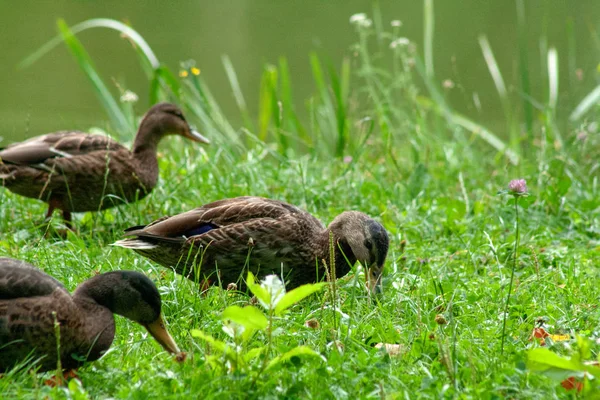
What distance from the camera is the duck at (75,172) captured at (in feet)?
20.7

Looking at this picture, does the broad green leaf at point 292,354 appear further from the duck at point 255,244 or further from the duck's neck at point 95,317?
the duck at point 255,244

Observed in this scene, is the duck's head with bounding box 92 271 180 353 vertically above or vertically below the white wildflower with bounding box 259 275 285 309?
below

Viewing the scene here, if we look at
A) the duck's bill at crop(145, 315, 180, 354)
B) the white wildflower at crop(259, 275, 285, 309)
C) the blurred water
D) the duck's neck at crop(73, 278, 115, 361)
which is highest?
the white wildflower at crop(259, 275, 285, 309)

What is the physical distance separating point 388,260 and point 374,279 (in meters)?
0.61

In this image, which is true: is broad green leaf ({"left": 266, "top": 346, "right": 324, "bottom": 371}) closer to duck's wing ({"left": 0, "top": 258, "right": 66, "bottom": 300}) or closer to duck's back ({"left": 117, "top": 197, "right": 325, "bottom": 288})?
duck's wing ({"left": 0, "top": 258, "right": 66, "bottom": 300})

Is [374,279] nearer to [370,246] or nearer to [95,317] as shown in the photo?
[370,246]

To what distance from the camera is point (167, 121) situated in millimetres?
7000

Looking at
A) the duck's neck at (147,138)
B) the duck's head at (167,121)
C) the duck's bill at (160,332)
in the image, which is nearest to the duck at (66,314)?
the duck's bill at (160,332)

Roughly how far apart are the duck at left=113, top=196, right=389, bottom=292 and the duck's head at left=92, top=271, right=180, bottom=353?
1.17 metres

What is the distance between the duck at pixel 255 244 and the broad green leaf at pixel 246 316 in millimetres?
1685

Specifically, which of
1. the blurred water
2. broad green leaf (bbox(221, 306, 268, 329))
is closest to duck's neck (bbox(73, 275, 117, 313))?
broad green leaf (bbox(221, 306, 268, 329))

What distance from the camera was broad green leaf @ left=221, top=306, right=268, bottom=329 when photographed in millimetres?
3232

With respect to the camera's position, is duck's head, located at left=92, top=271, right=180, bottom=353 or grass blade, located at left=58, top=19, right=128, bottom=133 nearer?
duck's head, located at left=92, top=271, right=180, bottom=353

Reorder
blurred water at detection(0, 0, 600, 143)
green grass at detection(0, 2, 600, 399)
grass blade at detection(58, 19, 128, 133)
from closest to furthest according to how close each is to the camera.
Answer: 1. green grass at detection(0, 2, 600, 399)
2. grass blade at detection(58, 19, 128, 133)
3. blurred water at detection(0, 0, 600, 143)
